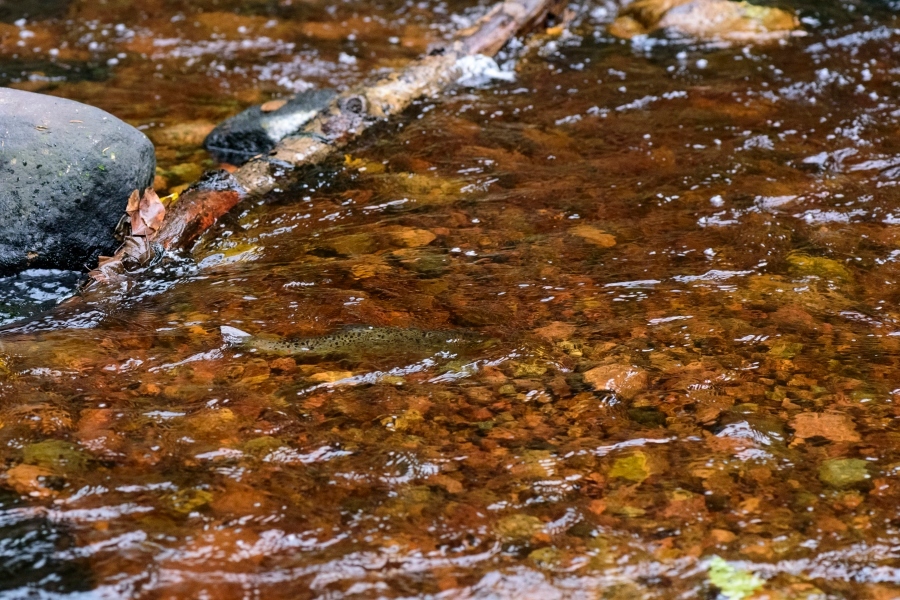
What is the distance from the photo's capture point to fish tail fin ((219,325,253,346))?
3377mm

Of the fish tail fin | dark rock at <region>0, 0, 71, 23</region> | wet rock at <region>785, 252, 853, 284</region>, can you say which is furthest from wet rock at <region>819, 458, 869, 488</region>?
dark rock at <region>0, 0, 71, 23</region>

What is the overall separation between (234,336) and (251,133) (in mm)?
2625

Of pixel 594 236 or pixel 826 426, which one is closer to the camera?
pixel 826 426

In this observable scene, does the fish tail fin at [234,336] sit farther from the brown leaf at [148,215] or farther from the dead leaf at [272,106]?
the dead leaf at [272,106]

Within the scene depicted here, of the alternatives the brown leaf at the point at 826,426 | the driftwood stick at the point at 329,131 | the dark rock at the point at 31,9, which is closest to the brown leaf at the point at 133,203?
the driftwood stick at the point at 329,131

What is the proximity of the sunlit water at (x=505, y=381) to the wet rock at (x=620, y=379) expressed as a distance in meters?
0.02

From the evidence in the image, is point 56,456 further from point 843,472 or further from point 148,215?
point 843,472

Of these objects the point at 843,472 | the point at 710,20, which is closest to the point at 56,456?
the point at 843,472

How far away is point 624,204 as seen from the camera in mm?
4621

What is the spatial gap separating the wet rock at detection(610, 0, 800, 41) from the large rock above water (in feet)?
17.6

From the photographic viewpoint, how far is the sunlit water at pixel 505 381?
2381 millimetres

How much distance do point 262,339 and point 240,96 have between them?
385 centimetres

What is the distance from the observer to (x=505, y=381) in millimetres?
3182

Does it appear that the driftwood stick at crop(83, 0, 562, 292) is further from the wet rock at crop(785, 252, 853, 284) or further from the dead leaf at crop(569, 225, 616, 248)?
the wet rock at crop(785, 252, 853, 284)
